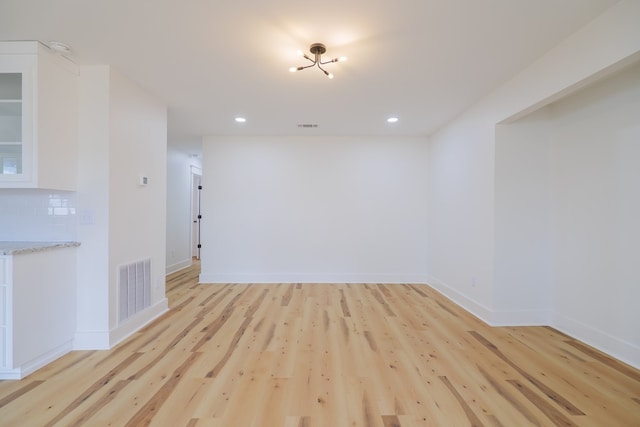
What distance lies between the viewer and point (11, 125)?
2.25m

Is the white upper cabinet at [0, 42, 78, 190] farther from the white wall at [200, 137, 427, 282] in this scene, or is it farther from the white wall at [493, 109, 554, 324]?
the white wall at [493, 109, 554, 324]

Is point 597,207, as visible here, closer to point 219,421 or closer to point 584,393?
point 584,393

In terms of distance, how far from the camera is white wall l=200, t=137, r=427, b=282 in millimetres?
4902

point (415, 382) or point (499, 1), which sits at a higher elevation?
point (499, 1)

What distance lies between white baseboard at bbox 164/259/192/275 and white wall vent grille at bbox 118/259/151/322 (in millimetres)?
2623

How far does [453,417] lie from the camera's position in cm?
170

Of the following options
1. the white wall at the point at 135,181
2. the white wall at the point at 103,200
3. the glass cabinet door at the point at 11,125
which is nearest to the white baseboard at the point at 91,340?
the white wall at the point at 103,200

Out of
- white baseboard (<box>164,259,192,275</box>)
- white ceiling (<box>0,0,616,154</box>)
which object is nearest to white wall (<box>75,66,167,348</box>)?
white ceiling (<box>0,0,616,154</box>)

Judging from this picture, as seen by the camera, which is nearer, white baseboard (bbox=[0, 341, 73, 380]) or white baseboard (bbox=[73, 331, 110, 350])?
white baseboard (bbox=[0, 341, 73, 380])

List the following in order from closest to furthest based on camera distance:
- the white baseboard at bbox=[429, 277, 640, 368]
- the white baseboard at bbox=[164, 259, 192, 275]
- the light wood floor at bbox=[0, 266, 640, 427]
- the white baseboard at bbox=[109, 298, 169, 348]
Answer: the light wood floor at bbox=[0, 266, 640, 427] < the white baseboard at bbox=[429, 277, 640, 368] < the white baseboard at bbox=[109, 298, 169, 348] < the white baseboard at bbox=[164, 259, 192, 275]

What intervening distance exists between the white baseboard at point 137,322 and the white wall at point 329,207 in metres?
1.69

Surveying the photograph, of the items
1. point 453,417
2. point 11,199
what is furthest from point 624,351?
point 11,199

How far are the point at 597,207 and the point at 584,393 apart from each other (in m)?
1.72

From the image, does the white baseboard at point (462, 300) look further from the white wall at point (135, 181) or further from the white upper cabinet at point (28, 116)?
the white upper cabinet at point (28, 116)
